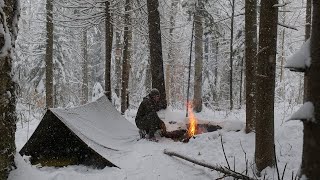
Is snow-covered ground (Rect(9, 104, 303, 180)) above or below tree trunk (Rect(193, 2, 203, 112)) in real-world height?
below

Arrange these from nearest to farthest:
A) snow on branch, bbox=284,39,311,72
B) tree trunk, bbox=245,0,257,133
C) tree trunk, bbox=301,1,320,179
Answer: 1. tree trunk, bbox=301,1,320,179
2. snow on branch, bbox=284,39,311,72
3. tree trunk, bbox=245,0,257,133

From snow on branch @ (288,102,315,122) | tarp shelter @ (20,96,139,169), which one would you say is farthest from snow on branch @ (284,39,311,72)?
tarp shelter @ (20,96,139,169)

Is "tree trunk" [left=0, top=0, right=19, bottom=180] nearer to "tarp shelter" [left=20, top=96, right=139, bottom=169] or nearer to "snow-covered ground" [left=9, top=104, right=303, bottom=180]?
"snow-covered ground" [left=9, top=104, right=303, bottom=180]

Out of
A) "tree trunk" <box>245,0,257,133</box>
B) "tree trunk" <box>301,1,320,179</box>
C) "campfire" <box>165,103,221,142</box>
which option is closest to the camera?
"tree trunk" <box>301,1,320,179</box>

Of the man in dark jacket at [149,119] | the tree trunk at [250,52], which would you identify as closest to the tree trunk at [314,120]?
the tree trunk at [250,52]

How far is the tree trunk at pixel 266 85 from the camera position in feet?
17.3

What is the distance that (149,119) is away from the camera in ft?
27.7

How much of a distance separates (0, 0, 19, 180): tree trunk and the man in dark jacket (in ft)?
15.1

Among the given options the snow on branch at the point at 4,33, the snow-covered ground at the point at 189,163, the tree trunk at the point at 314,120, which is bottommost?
the snow-covered ground at the point at 189,163

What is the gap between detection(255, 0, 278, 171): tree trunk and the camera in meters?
5.28

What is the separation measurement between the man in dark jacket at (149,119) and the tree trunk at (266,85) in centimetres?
348

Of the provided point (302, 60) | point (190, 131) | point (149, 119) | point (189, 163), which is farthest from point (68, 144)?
point (302, 60)

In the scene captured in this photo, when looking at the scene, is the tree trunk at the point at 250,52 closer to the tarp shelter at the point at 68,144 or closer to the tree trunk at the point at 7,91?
the tarp shelter at the point at 68,144

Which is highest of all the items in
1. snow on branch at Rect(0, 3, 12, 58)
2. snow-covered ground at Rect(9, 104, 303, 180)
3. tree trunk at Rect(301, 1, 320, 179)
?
snow on branch at Rect(0, 3, 12, 58)
